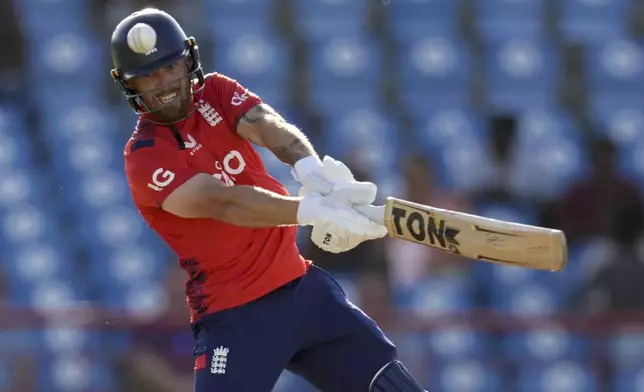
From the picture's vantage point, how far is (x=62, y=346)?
25.2 feet

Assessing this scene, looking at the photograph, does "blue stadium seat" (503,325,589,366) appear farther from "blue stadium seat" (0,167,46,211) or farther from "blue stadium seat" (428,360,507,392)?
"blue stadium seat" (0,167,46,211)

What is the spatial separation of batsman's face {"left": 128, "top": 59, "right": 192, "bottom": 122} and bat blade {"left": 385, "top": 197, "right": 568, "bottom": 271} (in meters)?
0.97

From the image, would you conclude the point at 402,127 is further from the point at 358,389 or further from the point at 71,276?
the point at 358,389

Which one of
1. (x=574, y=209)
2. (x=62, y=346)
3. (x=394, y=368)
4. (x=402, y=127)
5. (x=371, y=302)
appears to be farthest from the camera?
(x=402, y=127)

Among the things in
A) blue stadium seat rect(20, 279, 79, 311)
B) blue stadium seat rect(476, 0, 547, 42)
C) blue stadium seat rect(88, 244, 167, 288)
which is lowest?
blue stadium seat rect(20, 279, 79, 311)

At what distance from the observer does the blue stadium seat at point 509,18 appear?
34.9 ft

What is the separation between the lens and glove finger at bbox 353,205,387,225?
4504mm

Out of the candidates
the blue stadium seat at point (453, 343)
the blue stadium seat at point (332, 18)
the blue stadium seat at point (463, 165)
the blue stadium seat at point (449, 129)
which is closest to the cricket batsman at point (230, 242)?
the blue stadium seat at point (453, 343)

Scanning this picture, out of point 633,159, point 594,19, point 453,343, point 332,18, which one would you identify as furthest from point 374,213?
point 594,19

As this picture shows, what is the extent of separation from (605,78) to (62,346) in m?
5.14

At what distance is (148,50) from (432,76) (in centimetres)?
568

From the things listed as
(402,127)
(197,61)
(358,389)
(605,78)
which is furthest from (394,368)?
(605,78)

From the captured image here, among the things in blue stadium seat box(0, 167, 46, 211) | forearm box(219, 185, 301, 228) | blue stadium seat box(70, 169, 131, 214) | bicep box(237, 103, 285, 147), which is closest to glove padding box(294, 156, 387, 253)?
forearm box(219, 185, 301, 228)

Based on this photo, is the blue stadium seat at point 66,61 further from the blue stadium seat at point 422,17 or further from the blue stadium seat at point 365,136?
the blue stadium seat at point 422,17
